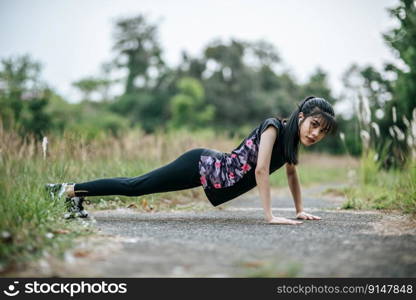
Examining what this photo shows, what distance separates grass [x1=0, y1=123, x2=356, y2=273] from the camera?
1.80 metres

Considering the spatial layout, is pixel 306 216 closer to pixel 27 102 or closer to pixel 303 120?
pixel 303 120

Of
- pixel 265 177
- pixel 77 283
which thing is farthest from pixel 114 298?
pixel 265 177

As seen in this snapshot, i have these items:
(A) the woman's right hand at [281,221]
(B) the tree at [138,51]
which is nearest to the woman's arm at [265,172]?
(A) the woman's right hand at [281,221]

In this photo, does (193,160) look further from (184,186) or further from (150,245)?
(150,245)

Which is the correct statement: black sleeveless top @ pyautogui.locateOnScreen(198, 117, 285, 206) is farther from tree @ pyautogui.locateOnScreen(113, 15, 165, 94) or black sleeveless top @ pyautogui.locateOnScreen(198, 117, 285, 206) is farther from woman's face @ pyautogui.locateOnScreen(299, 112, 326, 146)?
tree @ pyautogui.locateOnScreen(113, 15, 165, 94)

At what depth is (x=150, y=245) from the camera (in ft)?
6.34

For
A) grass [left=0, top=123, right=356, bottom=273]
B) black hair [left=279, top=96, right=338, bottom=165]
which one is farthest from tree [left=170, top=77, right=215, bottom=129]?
black hair [left=279, top=96, right=338, bottom=165]

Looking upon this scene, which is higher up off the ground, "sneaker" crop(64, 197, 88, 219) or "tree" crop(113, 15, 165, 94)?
"tree" crop(113, 15, 165, 94)

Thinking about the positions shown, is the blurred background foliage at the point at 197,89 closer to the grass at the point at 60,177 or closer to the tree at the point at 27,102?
the tree at the point at 27,102

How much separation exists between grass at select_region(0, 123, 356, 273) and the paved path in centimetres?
31

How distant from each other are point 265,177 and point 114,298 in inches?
57.4

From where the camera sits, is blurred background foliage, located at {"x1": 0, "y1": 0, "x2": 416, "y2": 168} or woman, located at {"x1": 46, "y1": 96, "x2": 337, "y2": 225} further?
blurred background foliage, located at {"x1": 0, "y1": 0, "x2": 416, "y2": 168}

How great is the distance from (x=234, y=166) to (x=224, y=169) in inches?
3.0

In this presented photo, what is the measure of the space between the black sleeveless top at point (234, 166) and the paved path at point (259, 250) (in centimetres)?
29
